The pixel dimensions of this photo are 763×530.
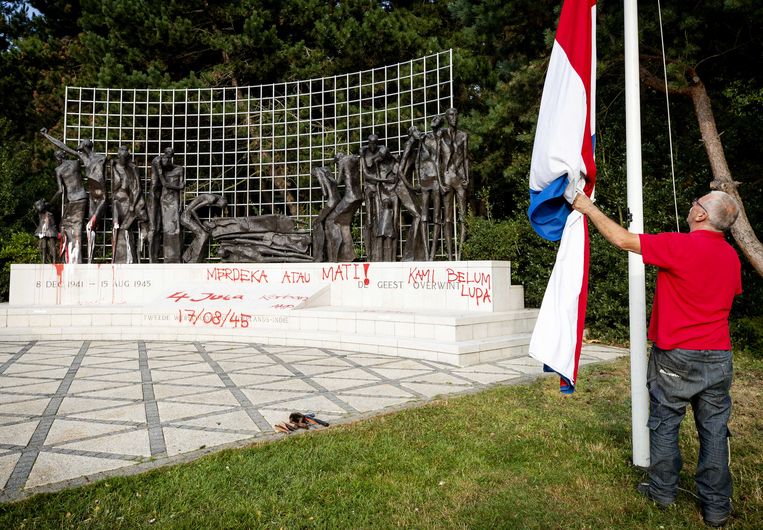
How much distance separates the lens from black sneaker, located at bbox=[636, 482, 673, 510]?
281 cm

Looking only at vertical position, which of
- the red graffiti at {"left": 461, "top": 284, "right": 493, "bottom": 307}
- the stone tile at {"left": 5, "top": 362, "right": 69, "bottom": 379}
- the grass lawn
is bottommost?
the stone tile at {"left": 5, "top": 362, "right": 69, "bottom": 379}

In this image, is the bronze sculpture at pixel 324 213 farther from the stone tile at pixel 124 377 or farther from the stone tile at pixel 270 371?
the stone tile at pixel 124 377

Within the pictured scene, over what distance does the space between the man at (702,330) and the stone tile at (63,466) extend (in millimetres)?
3339

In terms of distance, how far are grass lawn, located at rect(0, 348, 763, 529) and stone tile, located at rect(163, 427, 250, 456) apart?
0.36m

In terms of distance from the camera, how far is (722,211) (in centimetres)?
267

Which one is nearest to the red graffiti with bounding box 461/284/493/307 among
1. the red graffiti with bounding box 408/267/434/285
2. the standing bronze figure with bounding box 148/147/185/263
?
the red graffiti with bounding box 408/267/434/285

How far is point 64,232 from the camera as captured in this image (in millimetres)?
12047

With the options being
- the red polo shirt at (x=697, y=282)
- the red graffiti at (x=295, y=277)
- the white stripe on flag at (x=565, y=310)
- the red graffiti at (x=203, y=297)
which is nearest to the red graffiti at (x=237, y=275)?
the red graffiti at (x=295, y=277)

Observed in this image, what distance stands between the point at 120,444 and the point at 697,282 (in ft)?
12.8

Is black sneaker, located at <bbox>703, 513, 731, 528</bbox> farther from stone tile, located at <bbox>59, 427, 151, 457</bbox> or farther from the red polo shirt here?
stone tile, located at <bbox>59, 427, 151, 457</bbox>

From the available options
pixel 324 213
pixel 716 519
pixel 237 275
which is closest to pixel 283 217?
pixel 324 213

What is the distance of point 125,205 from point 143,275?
1790 millimetres

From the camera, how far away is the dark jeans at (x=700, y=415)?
2.64 meters

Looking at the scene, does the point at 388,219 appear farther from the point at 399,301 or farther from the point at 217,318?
the point at 217,318
